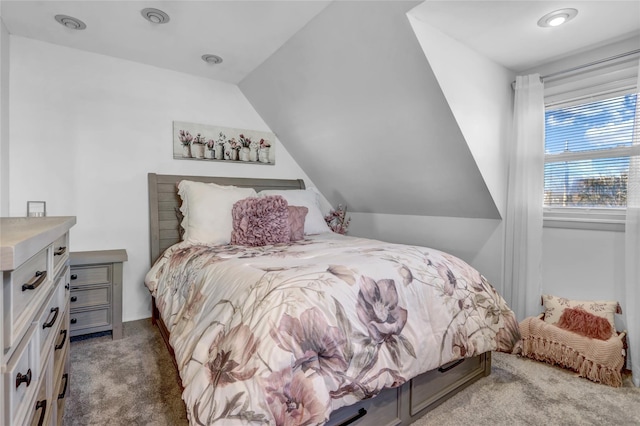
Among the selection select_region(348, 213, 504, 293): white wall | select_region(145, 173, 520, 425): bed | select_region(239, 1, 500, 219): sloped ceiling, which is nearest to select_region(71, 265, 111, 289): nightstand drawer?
select_region(145, 173, 520, 425): bed

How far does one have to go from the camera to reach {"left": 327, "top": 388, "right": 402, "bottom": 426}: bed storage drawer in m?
1.29

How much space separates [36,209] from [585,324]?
12.4ft

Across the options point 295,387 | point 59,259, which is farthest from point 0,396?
point 59,259

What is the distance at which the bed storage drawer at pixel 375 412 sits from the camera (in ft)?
4.24

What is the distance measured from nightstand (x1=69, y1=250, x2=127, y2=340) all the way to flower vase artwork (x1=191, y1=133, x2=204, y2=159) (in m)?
1.07

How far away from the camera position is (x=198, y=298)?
1.59 meters

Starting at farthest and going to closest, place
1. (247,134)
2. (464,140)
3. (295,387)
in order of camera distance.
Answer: (247,134)
(464,140)
(295,387)

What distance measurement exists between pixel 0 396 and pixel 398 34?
2153mm

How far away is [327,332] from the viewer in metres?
1.19

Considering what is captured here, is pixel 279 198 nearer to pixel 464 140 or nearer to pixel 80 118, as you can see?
pixel 464 140

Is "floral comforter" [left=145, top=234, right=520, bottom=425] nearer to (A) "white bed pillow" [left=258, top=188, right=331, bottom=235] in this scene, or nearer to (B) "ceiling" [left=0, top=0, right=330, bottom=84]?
(A) "white bed pillow" [left=258, top=188, right=331, bottom=235]

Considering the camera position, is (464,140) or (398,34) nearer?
(398,34)

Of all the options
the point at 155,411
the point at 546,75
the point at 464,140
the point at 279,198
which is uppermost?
the point at 546,75

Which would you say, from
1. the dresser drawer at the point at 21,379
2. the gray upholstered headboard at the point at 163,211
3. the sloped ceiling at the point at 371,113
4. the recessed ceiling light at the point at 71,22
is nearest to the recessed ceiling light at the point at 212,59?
the sloped ceiling at the point at 371,113
